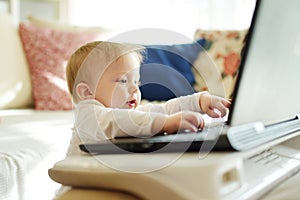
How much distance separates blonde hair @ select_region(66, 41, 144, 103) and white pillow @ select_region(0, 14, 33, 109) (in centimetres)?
117

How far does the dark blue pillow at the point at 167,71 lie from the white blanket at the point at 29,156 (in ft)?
1.14

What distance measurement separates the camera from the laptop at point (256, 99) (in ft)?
1.38

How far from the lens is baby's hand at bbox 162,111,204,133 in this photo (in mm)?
490

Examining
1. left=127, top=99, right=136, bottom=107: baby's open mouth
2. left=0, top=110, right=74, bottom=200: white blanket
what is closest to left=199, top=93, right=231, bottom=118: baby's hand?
left=127, top=99, right=136, bottom=107: baby's open mouth

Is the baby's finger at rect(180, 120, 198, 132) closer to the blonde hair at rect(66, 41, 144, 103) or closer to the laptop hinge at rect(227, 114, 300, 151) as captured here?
the laptop hinge at rect(227, 114, 300, 151)

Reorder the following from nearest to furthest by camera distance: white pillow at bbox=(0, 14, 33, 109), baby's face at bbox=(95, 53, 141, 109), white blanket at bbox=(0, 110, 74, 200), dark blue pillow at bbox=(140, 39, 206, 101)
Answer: baby's face at bbox=(95, 53, 141, 109)
dark blue pillow at bbox=(140, 39, 206, 101)
white blanket at bbox=(0, 110, 74, 200)
white pillow at bbox=(0, 14, 33, 109)

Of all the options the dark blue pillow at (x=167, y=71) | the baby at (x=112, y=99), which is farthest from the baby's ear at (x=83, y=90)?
the dark blue pillow at (x=167, y=71)

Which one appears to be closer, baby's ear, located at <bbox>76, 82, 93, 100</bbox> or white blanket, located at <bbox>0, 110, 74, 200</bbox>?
baby's ear, located at <bbox>76, 82, 93, 100</bbox>

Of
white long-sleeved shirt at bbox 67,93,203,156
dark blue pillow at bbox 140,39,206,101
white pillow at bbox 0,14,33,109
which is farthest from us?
white pillow at bbox 0,14,33,109

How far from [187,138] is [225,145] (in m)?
0.06

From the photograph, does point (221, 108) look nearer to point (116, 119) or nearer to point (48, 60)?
point (116, 119)

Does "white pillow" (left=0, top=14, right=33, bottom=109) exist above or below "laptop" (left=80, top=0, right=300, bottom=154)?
below

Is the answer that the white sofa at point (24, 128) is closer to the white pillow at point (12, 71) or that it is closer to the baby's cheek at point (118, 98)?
the white pillow at point (12, 71)

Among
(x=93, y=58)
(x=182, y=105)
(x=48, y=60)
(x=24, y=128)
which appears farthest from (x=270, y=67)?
(x=48, y=60)
